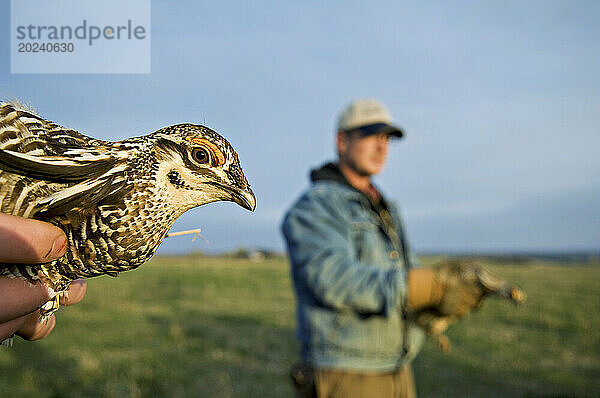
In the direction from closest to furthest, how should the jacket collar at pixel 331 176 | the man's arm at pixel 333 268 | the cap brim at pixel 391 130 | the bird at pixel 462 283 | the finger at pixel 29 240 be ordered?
the finger at pixel 29 240, the man's arm at pixel 333 268, the bird at pixel 462 283, the jacket collar at pixel 331 176, the cap brim at pixel 391 130

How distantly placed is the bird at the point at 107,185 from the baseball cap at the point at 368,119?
3.60m

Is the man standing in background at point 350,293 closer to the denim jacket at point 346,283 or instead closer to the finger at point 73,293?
the denim jacket at point 346,283

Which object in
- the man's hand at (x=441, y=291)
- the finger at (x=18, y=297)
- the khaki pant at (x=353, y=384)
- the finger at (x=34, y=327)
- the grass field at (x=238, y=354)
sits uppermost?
the finger at (x=18, y=297)

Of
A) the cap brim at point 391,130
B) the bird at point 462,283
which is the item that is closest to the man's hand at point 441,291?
the bird at point 462,283

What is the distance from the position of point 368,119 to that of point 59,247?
4021 mm

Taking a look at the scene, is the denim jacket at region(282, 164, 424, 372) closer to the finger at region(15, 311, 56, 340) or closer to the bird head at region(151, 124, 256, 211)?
the finger at region(15, 311, 56, 340)

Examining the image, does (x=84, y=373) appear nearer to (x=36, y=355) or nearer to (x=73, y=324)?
(x=36, y=355)

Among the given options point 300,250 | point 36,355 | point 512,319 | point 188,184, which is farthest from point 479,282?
point 512,319

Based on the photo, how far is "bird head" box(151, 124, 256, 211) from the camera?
166 centimetres

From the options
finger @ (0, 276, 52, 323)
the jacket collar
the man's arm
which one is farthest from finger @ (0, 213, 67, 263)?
the jacket collar

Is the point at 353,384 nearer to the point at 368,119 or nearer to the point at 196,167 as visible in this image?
the point at 368,119

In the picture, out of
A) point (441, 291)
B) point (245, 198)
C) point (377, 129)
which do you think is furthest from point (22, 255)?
point (377, 129)

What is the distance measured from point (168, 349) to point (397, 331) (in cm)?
824

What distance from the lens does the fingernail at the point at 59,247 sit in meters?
1.59
